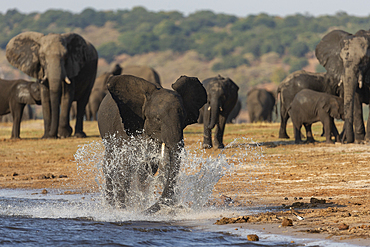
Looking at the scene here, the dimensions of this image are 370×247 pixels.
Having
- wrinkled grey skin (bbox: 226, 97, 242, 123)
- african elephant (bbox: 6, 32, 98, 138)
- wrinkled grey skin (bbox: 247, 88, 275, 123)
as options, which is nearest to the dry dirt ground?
african elephant (bbox: 6, 32, 98, 138)

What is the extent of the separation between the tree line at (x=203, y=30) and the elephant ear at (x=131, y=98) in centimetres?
10771

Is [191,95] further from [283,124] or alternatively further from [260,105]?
[260,105]

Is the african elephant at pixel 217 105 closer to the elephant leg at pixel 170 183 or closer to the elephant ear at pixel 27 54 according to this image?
the elephant ear at pixel 27 54

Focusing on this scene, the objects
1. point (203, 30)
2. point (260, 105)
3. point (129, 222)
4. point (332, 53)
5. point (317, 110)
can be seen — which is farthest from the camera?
point (203, 30)

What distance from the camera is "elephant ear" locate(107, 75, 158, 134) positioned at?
255 inches

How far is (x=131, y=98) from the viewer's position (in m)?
6.51

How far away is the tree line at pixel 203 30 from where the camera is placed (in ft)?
415

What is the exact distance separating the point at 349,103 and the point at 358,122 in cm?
77

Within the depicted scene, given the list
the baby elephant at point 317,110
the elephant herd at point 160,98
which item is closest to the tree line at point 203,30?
the elephant herd at point 160,98

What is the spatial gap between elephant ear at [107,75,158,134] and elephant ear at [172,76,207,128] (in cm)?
43

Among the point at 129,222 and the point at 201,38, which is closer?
the point at 129,222

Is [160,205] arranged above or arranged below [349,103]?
below

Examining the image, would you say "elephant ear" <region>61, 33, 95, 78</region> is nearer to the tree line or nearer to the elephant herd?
the elephant herd

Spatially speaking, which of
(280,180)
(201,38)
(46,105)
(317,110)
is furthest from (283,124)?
(201,38)
